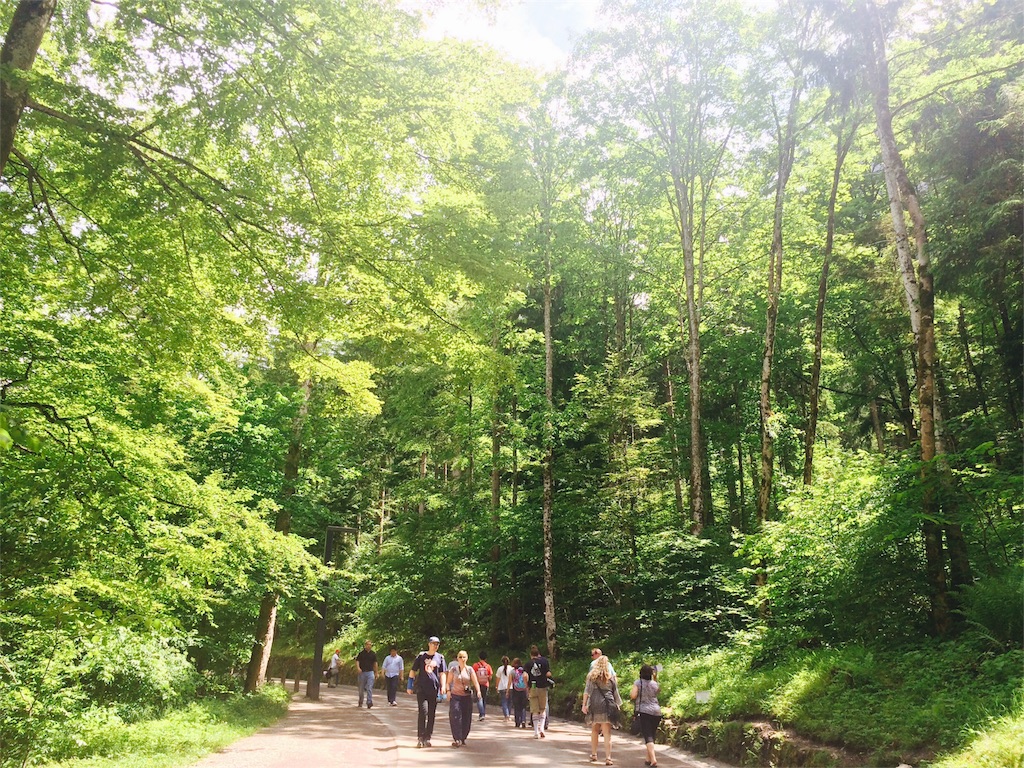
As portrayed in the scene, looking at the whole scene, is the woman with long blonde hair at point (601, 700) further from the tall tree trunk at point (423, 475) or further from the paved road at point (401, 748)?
the tall tree trunk at point (423, 475)

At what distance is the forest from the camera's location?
19.6ft

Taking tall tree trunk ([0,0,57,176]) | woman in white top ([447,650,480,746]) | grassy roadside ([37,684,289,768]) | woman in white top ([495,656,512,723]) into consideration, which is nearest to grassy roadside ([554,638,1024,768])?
woman in white top ([447,650,480,746])

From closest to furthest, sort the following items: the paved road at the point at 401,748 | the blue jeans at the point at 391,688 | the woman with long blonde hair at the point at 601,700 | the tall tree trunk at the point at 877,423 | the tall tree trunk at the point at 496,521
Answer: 1. the paved road at the point at 401,748
2. the woman with long blonde hair at the point at 601,700
3. the blue jeans at the point at 391,688
4. the tall tree trunk at the point at 496,521
5. the tall tree trunk at the point at 877,423

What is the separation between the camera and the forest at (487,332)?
599 centimetres

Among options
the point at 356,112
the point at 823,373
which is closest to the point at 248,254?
the point at 356,112

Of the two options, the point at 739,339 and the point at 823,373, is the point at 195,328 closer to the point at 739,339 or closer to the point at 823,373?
the point at 739,339

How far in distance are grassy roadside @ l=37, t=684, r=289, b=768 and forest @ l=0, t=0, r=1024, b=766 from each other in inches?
5.1

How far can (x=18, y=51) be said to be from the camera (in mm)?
5062

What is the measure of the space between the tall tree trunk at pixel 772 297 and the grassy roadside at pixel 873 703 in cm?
378

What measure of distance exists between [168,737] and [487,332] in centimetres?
823

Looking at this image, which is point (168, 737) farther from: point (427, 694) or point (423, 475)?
point (423, 475)

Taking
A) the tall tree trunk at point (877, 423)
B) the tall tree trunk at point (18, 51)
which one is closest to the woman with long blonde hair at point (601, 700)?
the tall tree trunk at point (18, 51)

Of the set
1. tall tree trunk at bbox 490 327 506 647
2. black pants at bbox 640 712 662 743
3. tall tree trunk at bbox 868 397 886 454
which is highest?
tall tree trunk at bbox 868 397 886 454

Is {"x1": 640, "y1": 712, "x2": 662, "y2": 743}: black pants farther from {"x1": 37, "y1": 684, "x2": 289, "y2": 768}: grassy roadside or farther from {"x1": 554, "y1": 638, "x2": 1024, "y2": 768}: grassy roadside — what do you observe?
{"x1": 37, "y1": 684, "x2": 289, "y2": 768}: grassy roadside
